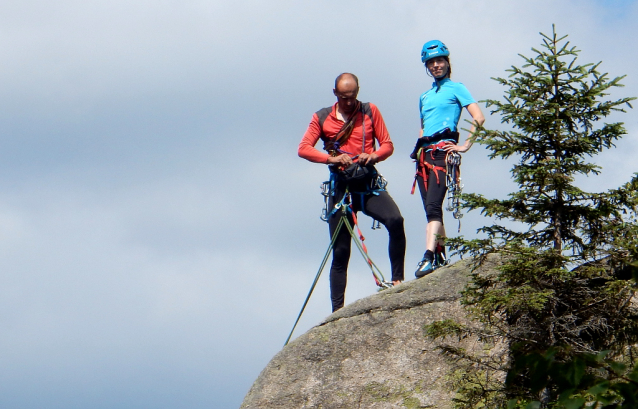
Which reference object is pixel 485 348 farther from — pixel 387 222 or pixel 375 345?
pixel 387 222

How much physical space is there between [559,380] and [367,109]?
7603 millimetres

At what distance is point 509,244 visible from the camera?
7.54 metres

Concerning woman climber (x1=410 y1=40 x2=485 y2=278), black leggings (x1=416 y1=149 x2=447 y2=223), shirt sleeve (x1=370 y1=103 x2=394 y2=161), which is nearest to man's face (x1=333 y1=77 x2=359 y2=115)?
shirt sleeve (x1=370 y1=103 x2=394 y2=161)

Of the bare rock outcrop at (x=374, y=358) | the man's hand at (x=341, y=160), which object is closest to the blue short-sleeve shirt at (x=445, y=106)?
the man's hand at (x=341, y=160)

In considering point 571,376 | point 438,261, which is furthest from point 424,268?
point 571,376

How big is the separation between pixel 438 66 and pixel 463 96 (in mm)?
551

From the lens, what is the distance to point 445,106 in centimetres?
1034

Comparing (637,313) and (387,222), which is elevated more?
(387,222)

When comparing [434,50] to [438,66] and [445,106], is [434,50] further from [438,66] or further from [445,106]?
[445,106]

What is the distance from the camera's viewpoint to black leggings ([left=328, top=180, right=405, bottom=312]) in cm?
1027

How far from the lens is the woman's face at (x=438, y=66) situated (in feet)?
34.4

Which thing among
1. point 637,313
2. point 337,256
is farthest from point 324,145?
point 637,313

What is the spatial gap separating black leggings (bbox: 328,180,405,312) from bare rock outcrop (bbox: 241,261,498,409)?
0.36m

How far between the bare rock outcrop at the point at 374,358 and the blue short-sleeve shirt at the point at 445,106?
195 cm
